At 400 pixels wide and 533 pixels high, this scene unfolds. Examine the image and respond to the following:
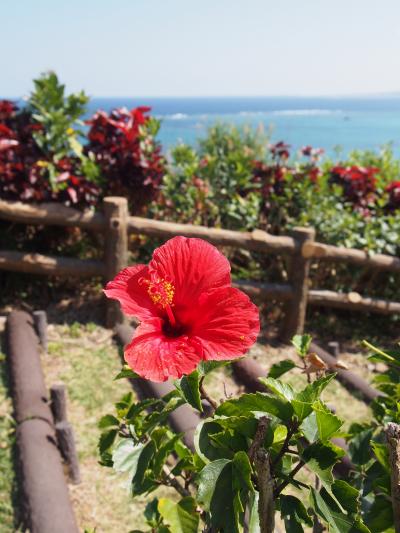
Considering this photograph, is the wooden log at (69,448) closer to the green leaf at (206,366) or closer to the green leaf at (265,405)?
the green leaf at (206,366)

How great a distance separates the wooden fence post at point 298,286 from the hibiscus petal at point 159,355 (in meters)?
3.41

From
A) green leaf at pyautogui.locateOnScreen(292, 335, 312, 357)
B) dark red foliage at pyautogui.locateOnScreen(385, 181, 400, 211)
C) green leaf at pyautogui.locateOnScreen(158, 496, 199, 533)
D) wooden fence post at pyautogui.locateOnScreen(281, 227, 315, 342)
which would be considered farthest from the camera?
dark red foliage at pyautogui.locateOnScreen(385, 181, 400, 211)

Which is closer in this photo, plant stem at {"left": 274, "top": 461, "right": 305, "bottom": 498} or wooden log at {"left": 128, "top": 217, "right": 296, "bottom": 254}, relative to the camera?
plant stem at {"left": 274, "top": 461, "right": 305, "bottom": 498}

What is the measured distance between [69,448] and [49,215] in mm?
1917

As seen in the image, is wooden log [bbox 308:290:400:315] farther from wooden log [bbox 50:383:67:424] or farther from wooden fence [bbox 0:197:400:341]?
wooden log [bbox 50:383:67:424]

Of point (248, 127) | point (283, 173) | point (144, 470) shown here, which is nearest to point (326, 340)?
point (283, 173)

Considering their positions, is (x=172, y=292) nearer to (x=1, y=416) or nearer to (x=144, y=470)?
(x=144, y=470)

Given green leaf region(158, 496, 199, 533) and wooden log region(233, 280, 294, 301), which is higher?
green leaf region(158, 496, 199, 533)

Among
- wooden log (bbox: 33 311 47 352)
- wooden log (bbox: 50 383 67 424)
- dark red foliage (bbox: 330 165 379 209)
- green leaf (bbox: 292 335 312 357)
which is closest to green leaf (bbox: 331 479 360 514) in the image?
green leaf (bbox: 292 335 312 357)

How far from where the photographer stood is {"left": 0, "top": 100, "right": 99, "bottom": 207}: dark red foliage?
3.92 meters

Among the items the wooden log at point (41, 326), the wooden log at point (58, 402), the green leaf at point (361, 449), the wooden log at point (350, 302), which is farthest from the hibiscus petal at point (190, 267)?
the wooden log at point (350, 302)

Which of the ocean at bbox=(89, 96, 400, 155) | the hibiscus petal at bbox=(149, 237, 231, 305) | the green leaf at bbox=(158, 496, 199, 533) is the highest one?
the hibiscus petal at bbox=(149, 237, 231, 305)

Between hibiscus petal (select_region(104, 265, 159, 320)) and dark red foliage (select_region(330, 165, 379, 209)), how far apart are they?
424 centimetres

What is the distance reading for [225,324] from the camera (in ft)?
2.81
